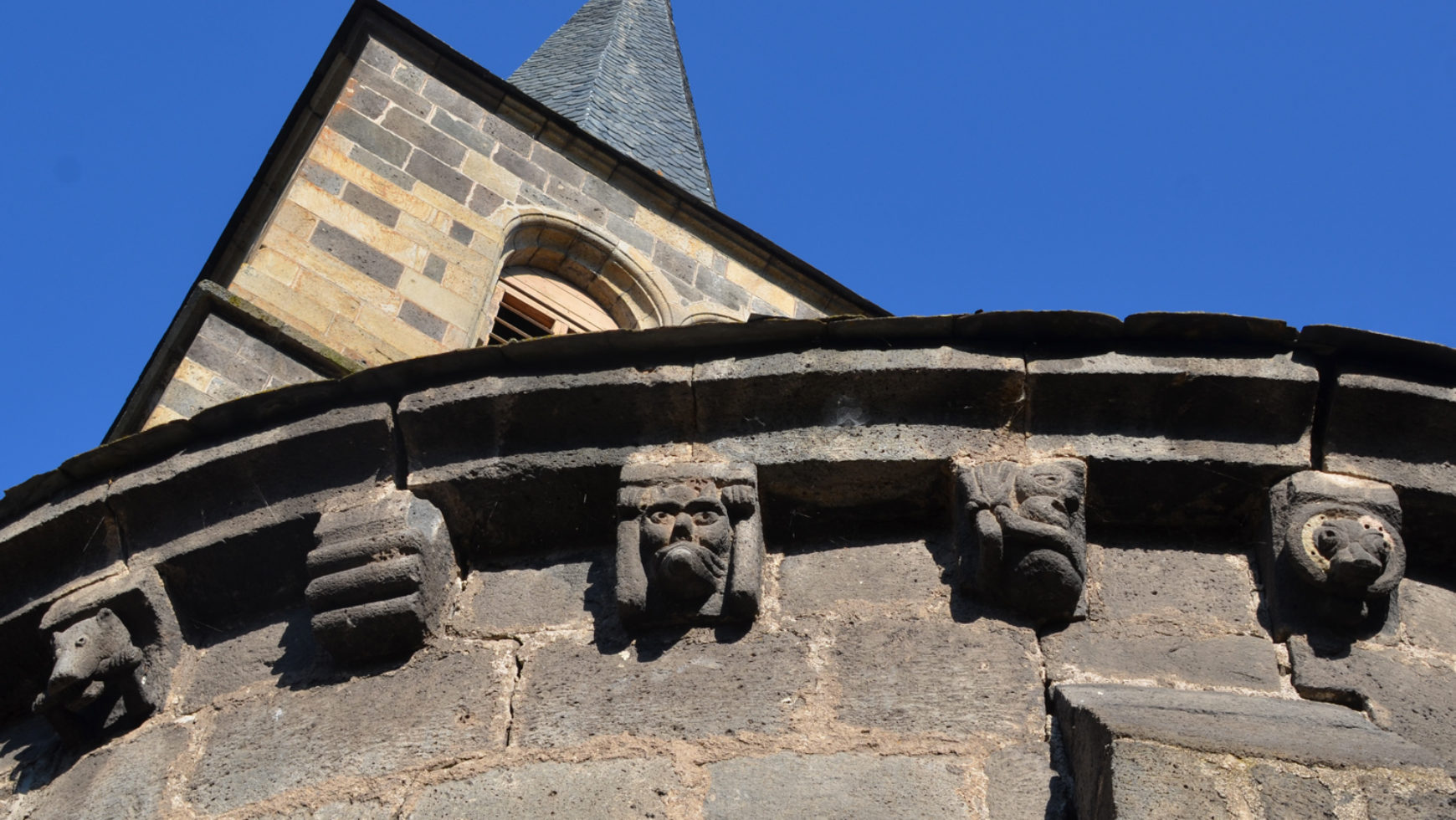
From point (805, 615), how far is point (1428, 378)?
5.65ft

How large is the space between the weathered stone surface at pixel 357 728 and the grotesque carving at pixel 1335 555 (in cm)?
192

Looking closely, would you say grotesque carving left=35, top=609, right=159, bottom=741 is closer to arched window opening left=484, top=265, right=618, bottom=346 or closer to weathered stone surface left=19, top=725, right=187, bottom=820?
weathered stone surface left=19, top=725, right=187, bottom=820

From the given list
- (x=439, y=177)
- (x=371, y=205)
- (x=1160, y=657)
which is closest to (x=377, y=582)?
(x=1160, y=657)

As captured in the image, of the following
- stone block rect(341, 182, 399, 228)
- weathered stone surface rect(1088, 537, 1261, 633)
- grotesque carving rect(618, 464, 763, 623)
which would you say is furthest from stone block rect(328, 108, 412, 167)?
weathered stone surface rect(1088, 537, 1261, 633)

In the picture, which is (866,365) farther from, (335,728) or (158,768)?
(158,768)

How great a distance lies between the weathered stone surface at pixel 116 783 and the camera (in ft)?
12.9

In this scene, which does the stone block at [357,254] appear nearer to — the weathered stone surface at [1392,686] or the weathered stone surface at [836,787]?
the weathered stone surface at [836,787]

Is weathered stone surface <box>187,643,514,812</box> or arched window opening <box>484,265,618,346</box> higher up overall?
arched window opening <box>484,265,618,346</box>

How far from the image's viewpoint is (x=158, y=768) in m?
3.99

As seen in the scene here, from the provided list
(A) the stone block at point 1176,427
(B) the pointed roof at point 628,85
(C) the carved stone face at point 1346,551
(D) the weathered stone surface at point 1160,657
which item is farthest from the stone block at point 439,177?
(C) the carved stone face at point 1346,551

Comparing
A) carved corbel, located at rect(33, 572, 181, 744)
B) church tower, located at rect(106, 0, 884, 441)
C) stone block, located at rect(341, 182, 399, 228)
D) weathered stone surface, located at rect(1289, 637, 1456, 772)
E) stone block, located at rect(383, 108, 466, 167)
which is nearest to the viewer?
weathered stone surface, located at rect(1289, 637, 1456, 772)

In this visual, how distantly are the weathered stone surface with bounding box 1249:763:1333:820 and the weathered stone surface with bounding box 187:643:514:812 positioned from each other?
170 centimetres

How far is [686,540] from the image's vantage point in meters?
3.92

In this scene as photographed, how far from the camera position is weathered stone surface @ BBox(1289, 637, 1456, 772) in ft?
11.7
